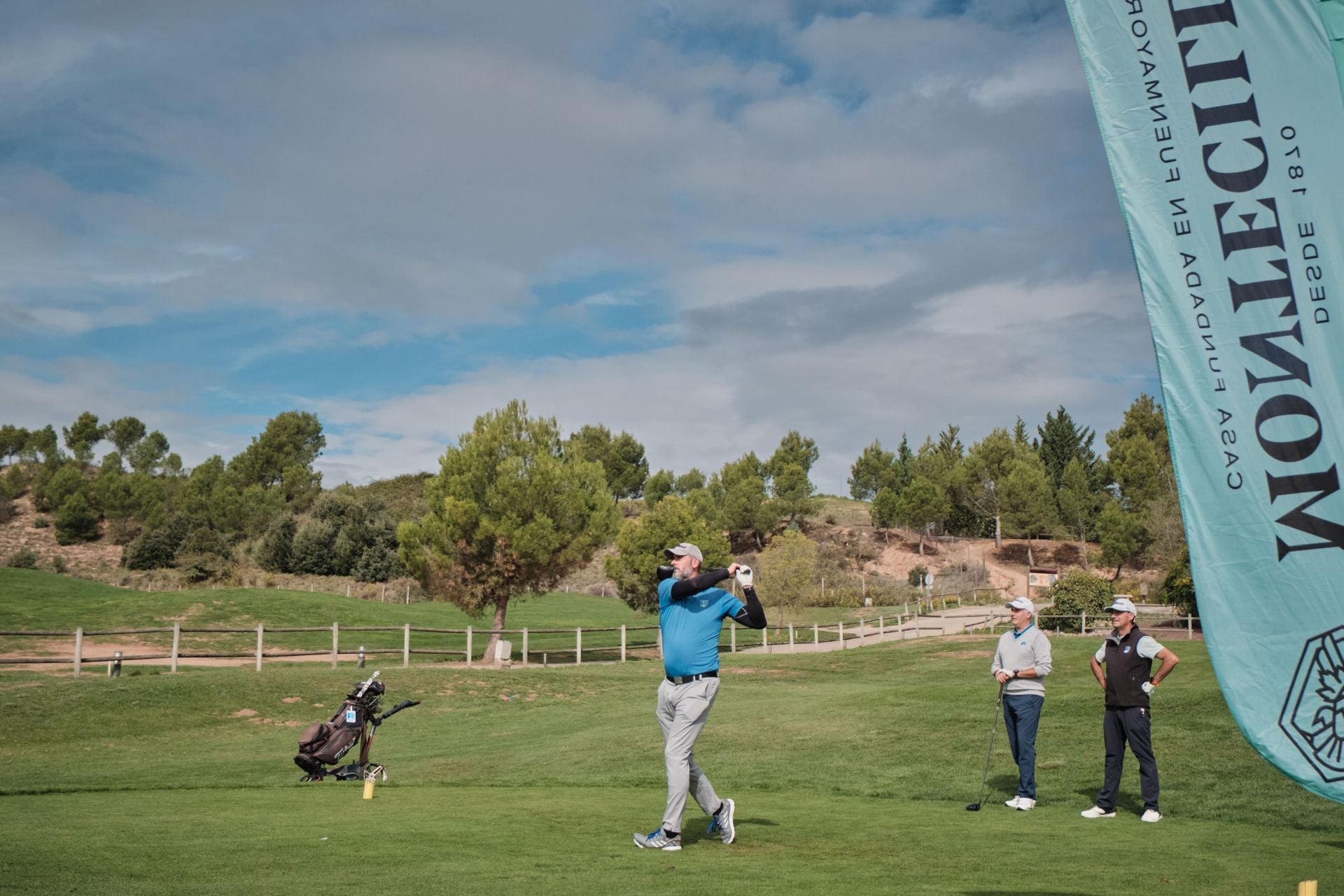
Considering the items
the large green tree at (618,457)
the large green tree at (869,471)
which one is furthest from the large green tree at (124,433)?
the large green tree at (869,471)

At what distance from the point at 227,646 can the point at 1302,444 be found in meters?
43.1

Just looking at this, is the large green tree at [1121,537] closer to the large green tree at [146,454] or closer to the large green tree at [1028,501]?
the large green tree at [1028,501]

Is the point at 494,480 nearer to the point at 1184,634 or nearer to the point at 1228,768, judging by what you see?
the point at 1184,634

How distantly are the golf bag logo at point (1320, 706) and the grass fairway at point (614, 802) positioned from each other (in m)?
3.34

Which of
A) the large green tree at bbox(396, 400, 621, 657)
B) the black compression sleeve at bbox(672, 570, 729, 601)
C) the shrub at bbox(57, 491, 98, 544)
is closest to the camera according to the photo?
the black compression sleeve at bbox(672, 570, 729, 601)

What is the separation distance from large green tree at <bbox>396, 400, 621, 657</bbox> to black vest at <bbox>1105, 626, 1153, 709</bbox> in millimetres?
28722

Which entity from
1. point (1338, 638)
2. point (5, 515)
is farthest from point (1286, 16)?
point (5, 515)

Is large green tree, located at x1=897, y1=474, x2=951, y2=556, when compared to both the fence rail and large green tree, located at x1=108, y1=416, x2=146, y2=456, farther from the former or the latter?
large green tree, located at x1=108, y1=416, x2=146, y2=456

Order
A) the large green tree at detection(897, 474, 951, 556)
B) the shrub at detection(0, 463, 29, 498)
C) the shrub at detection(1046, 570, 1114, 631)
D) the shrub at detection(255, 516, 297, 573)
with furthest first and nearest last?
1. the shrub at detection(0, 463, 29, 498)
2. the large green tree at detection(897, 474, 951, 556)
3. the shrub at detection(255, 516, 297, 573)
4. the shrub at detection(1046, 570, 1114, 631)

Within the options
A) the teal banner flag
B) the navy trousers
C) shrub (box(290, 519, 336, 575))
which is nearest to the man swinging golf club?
the navy trousers

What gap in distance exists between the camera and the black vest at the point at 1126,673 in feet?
31.7

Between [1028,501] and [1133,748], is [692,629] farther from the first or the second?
[1028,501]

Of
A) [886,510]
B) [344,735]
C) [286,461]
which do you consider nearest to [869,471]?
[886,510]

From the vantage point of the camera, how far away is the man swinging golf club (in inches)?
299
